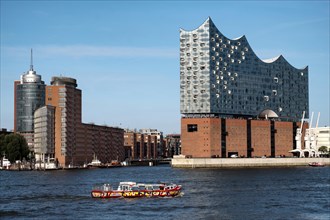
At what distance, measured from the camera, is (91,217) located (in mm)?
69125

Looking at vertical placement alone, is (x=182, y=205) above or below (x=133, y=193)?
below

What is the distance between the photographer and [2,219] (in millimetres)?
68750

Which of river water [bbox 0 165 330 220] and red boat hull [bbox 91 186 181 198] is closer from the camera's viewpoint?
river water [bbox 0 165 330 220]

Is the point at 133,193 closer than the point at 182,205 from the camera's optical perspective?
No

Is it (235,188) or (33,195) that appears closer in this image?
(33,195)

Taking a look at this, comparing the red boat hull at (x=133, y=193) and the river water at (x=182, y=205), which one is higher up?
the red boat hull at (x=133, y=193)

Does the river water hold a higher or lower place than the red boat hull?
lower

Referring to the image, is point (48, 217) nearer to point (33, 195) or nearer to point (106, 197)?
point (106, 197)

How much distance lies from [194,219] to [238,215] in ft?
18.0

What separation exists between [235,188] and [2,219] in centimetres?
4948

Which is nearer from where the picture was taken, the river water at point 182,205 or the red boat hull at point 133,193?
the river water at point 182,205

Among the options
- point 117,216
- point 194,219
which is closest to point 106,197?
point 117,216

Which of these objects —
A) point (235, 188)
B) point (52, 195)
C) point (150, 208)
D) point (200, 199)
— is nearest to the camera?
point (150, 208)

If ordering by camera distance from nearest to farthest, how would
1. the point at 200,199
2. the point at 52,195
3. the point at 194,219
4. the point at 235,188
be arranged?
the point at 194,219, the point at 200,199, the point at 52,195, the point at 235,188
